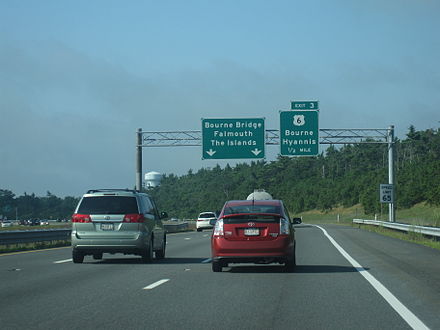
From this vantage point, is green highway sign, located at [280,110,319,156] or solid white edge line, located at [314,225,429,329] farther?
green highway sign, located at [280,110,319,156]

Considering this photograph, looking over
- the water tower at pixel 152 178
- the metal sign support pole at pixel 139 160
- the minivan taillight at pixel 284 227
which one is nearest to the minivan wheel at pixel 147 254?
the minivan taillight at pixel 284 227

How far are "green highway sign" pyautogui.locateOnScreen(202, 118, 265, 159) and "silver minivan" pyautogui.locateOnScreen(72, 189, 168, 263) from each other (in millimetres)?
29471

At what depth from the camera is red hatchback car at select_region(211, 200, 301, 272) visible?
1675 centimetres

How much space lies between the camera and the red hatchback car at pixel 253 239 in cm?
1675

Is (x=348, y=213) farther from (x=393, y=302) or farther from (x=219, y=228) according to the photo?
(x=393, y=302)

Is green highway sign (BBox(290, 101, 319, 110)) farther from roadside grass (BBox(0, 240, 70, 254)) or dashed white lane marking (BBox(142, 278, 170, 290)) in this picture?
dashed white lane marking (BBox(142, 278, 170, 290))

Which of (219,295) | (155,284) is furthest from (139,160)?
(219,295)

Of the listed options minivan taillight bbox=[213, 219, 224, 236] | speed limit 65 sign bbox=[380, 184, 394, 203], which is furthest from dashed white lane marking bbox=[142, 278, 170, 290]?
speed limit 65 sign bbox=[380, 184, 394, 203]

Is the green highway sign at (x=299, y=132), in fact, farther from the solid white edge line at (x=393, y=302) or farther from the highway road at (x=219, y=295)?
the solid white edge line at (x=393, y=302)

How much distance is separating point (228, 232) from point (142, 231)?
3.90 metres

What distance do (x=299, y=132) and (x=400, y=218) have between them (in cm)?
3712

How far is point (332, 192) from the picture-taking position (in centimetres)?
15512

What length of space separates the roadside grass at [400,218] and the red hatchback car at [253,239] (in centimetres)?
1267

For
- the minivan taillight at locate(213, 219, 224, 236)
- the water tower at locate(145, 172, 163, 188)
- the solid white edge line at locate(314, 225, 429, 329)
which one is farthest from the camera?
the water tower at locate(145, 172, 163, 188)
